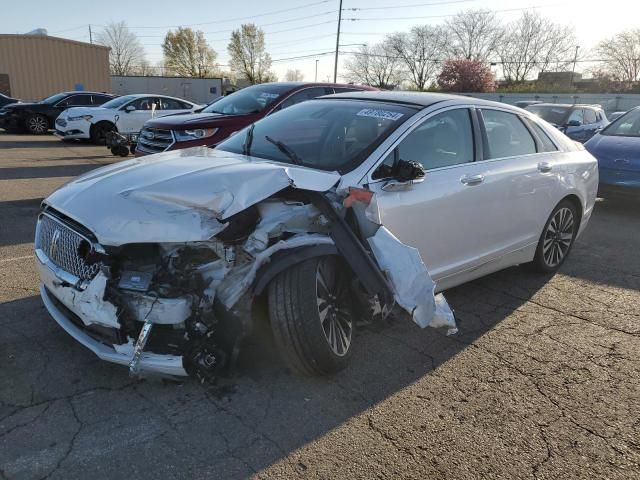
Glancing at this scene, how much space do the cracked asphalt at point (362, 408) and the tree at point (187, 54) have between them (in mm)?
81417

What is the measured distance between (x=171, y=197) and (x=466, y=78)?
6322cm

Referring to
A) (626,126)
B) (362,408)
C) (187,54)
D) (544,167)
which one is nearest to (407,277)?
(362,408)

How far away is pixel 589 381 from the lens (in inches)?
132

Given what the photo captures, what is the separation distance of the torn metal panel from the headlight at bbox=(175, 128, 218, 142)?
5.47 metres

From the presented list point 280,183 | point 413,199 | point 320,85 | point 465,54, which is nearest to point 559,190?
point 413,199

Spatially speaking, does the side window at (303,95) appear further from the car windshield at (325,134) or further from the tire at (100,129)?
the tire at (100,129)

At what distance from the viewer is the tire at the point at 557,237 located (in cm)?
502

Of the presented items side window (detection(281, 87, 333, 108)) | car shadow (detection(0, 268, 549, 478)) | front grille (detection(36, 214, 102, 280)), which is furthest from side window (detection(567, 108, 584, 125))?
front grille (detection(36, 214, 102, 280))

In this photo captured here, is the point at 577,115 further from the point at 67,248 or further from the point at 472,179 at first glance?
the point at 67,248

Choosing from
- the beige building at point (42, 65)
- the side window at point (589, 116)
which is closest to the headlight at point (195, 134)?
the side window at point (589, 116)

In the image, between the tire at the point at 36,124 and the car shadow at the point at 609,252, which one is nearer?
the car shadow at the point at 609,252

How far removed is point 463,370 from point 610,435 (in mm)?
885

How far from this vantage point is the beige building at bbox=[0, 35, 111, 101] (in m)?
31.3

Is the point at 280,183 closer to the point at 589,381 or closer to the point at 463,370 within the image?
the point at 463,370
